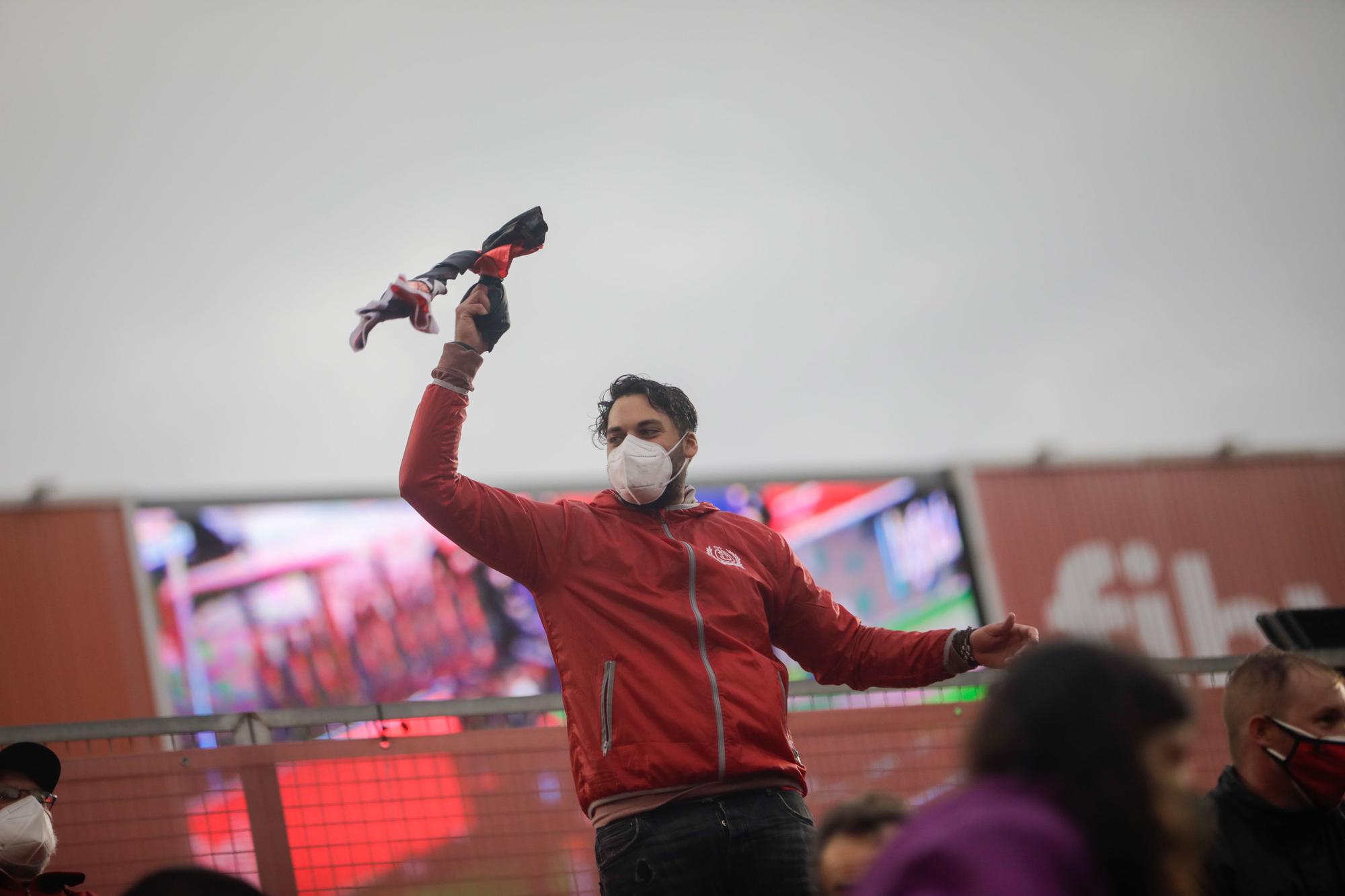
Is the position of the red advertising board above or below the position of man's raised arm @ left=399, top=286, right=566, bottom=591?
below

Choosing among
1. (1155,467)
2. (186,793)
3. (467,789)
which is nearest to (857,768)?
(467,789)

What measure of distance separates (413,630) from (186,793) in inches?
425

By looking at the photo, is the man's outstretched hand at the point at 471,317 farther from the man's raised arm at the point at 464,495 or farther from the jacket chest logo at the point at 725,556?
the jacket chest logo at the point at 725,556

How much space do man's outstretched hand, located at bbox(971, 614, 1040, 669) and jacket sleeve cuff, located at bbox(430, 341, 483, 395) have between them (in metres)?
1.67

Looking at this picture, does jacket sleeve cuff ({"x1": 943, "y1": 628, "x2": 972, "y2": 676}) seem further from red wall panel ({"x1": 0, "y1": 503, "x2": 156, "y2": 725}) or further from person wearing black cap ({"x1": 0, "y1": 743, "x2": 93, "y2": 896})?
red wall panel ({"x1": 0, "y1": 503, "x2": 156, "y2": 725})

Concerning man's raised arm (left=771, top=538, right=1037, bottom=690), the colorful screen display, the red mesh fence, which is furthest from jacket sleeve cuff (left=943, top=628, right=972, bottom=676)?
the colorful screen display

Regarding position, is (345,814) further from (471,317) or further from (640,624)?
(471,317)

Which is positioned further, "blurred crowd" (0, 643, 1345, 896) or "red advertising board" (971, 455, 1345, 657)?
"red advertising board" (971, 455, 1345, 657)

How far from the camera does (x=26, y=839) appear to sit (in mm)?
4129

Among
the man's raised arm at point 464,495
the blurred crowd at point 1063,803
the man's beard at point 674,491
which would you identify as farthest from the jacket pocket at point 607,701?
the blurred crowd at point 1063,803

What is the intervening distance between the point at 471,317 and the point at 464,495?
0.56 meters

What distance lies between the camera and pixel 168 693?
45.9ft

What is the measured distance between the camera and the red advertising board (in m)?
18.4

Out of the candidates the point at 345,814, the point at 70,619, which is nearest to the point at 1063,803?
the point at 345,814
